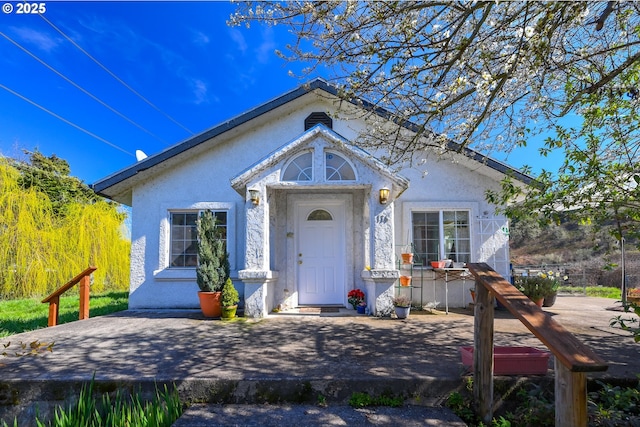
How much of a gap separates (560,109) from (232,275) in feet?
23.6

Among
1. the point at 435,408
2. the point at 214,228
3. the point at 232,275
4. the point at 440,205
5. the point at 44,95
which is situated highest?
the point at 44,95

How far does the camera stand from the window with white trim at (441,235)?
8461mm

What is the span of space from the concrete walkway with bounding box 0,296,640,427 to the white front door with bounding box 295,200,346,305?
70.1 inches

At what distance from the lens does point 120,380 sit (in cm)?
340

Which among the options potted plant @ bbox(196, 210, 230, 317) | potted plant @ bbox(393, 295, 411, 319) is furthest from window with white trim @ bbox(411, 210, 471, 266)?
potted plant @ bbox(196, 210, 230, 317)

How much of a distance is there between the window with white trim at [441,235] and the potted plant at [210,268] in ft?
15.3

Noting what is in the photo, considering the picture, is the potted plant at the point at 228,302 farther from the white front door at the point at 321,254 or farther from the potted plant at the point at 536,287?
the potted plant at the point at 536,287

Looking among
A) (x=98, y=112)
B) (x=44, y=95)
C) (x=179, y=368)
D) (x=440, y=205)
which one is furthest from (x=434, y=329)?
(x=98, y=112)

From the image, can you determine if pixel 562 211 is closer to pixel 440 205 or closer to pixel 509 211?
pixel 509 211

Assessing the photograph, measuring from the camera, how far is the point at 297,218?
8.23 meters

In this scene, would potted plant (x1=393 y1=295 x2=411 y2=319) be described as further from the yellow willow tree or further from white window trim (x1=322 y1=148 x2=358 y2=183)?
the yellow willow tree

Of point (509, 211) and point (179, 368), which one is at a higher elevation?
point (509, 211)

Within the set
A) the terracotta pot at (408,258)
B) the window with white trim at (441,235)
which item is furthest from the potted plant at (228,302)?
the window with white trim at (441,235)

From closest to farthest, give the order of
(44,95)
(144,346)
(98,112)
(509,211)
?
(509,211) < (144,346) < (44,95) < (98,112)
